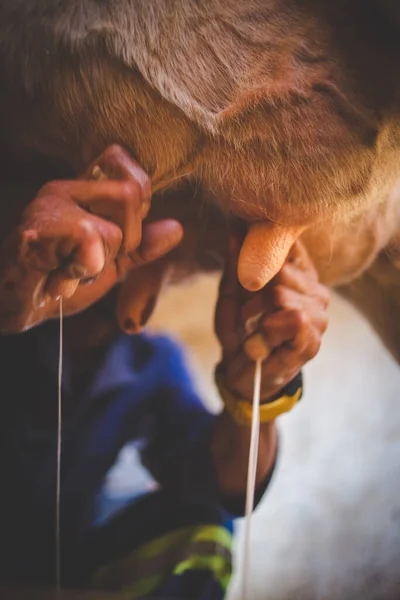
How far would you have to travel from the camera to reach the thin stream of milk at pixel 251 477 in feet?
2.08

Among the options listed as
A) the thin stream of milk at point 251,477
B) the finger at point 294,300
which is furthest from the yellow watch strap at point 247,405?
the finger at point 294,300

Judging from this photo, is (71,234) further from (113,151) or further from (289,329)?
(289,329)

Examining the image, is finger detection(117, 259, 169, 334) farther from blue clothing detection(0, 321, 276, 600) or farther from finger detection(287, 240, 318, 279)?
finger detection(287, 240, 318, 279)

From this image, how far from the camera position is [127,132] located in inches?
20.8

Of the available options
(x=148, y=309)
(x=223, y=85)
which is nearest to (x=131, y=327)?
(x=148, y=309)

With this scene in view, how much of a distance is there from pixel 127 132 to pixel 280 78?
0.14 m

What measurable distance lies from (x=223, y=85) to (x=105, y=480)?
491 millimetres

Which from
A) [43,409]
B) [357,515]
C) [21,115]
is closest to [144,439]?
[43,409]

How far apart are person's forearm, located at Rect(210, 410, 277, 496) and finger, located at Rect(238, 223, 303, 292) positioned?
0.67 ft

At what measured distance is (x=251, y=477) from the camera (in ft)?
2.37

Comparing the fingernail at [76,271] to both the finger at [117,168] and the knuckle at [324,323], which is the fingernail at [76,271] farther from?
the knuckle at [324,323]

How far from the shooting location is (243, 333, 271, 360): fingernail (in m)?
0.61

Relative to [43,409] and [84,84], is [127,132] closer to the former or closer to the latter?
[84,84]

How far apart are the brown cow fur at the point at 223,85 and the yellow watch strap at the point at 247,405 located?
0.75ft
